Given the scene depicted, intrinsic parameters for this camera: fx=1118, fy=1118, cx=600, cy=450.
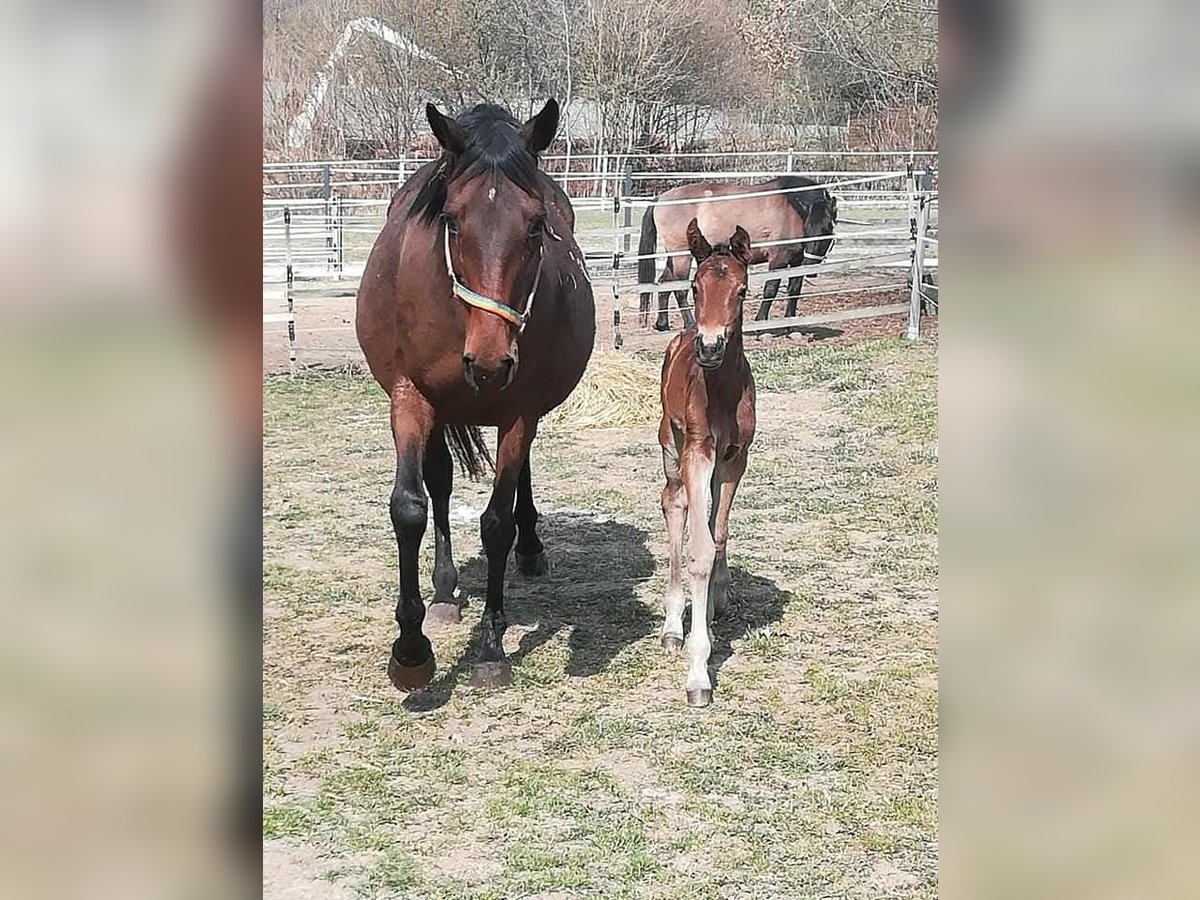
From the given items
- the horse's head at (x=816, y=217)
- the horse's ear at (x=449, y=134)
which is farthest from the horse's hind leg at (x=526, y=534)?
the horse's head at (x=816, y=217)

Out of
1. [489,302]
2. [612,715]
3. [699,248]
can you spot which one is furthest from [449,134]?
[612,715]

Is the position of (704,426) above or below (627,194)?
below

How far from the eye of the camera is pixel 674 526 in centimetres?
418

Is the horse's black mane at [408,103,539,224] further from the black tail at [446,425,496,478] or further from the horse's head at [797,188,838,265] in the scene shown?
the horse's head at [797,188,838,265]

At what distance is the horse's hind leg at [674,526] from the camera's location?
13.7ft

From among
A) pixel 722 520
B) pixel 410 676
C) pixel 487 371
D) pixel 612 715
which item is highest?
pixel 487 371

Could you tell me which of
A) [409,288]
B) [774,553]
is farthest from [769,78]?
[409,288]

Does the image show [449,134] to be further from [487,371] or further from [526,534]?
[526,534]

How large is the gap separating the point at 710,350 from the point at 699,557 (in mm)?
744

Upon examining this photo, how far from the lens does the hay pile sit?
8.30 metres

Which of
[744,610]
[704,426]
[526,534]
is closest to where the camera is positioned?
[704,426]

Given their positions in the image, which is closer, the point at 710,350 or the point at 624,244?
A: the point at 710,350

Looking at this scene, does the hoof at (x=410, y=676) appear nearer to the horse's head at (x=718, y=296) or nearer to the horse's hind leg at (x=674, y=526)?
the horse's hind leg at (x=674, y=526)
